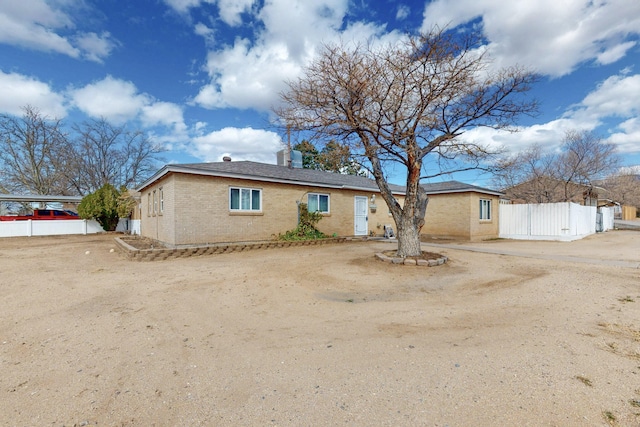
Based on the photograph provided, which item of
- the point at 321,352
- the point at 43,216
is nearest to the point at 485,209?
the point at 321,352

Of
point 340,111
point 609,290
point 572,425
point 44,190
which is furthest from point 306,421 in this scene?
point 44,190

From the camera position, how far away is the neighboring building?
54.3 feet

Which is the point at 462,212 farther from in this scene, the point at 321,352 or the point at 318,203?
the point at 321,352

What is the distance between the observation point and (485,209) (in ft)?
58.1

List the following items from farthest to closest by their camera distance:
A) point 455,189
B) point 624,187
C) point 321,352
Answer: point 624,187 → point 455,189 → point 321,352

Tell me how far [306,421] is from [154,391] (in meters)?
1.37

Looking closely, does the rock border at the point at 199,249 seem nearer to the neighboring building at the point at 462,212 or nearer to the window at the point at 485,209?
the neighboring building at the point at 462,212

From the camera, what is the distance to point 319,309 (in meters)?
4.75

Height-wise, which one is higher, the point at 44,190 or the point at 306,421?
the point at 44,190

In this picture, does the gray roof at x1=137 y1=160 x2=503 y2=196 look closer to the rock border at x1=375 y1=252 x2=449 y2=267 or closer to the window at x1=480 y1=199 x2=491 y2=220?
the window at x1=480 y1=199 x2=491 y2=220

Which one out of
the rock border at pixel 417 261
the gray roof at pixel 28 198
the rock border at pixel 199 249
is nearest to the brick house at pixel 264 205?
the rock border at pixel 199 249

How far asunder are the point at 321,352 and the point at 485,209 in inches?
694

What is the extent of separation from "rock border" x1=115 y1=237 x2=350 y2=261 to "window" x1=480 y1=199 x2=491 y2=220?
9.40 metres

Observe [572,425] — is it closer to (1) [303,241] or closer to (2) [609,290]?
(2) [609,290]
